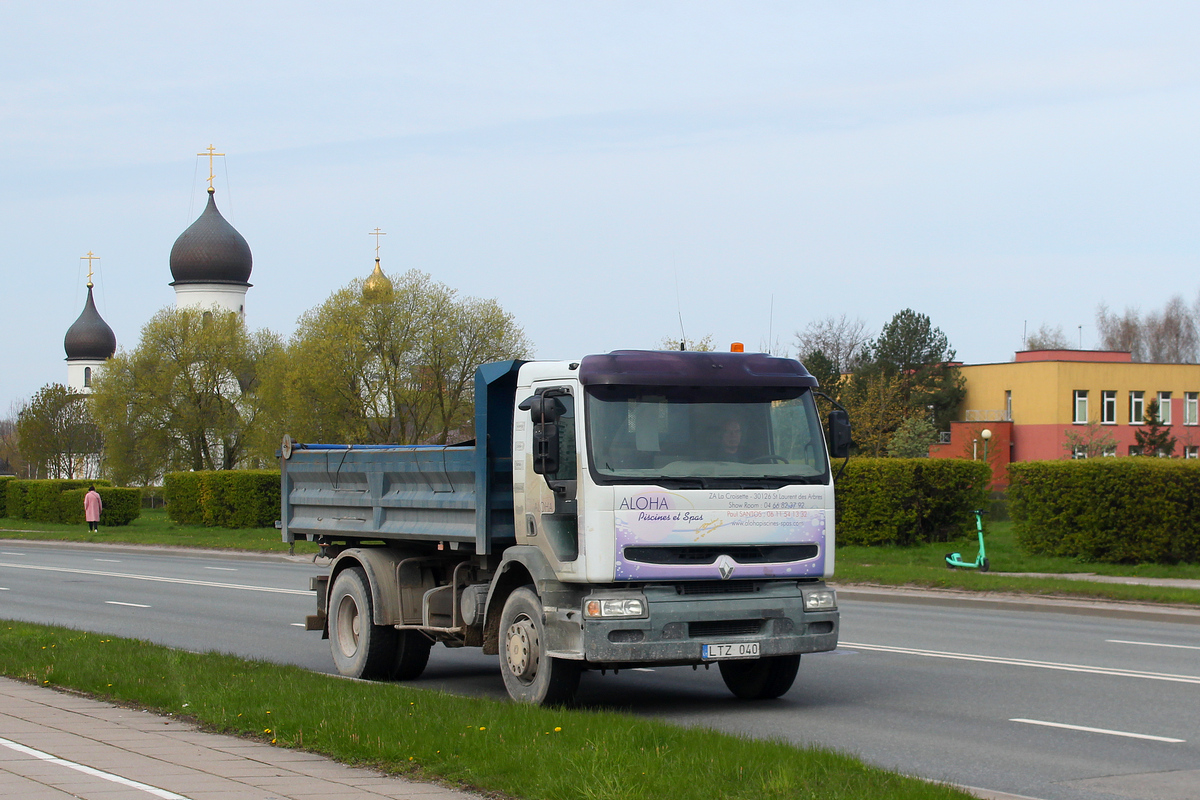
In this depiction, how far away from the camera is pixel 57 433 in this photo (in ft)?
301

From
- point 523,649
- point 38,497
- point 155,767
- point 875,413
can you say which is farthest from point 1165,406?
point 155,767

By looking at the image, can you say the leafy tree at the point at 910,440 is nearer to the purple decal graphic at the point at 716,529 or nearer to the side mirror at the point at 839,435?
the side mirror at the point at 839,435

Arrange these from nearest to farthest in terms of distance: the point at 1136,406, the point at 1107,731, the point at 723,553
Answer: the point at 1107,731
the point at 723,553
the point at 1136,406

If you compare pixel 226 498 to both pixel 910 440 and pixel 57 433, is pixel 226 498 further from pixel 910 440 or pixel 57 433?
pixel 57 433

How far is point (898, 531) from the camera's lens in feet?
91.2

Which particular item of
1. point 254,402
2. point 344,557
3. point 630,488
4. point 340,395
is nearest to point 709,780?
point 630,488

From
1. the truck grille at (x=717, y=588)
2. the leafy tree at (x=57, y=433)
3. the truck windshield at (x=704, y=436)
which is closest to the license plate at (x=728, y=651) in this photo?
the truck grille at (x=717, y=588)

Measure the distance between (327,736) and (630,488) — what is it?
2617 millimetres

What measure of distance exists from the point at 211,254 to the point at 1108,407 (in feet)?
179

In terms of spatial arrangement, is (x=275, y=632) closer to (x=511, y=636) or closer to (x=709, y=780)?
(x=511, y=636)

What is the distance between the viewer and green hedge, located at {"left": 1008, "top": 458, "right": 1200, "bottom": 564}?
75.4ft

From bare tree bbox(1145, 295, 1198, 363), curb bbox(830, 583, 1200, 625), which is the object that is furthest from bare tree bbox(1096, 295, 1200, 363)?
curb bbox(830, 583, 1200, 625)

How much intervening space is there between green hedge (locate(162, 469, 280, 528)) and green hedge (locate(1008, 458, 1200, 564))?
2604 cm

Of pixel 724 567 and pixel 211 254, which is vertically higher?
pixel 211 254
